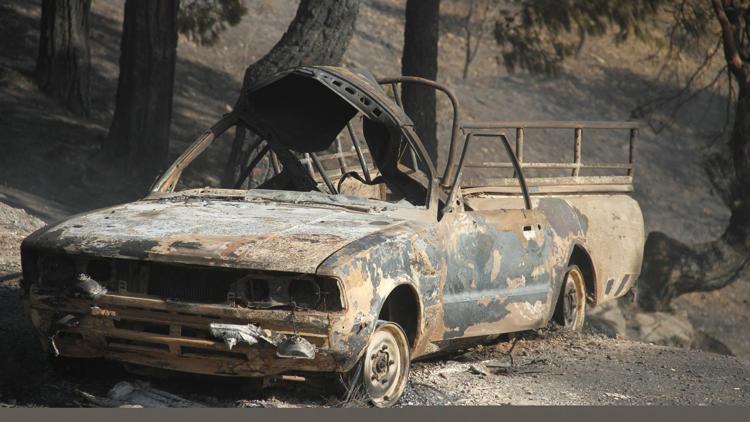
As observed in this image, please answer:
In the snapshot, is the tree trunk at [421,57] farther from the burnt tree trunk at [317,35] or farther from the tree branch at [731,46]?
the tree branch at [731,46]

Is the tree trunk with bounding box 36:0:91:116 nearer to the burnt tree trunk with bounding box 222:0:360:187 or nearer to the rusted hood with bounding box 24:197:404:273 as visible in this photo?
the burnt tree trunk with bounding box 222:0:360:187

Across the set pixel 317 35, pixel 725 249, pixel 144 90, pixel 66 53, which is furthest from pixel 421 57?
pixel 66 53

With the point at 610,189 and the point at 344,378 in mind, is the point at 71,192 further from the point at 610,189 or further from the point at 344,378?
the point at 344,378

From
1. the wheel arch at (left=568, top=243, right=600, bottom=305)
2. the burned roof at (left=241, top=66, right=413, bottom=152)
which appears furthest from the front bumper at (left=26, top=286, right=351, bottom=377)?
the wheel arch at (left=568, top=243, right=600, bottom=305)

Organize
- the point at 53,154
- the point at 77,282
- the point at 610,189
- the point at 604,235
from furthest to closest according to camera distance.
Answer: the point at 53,154 → the point at 610,189 → the point at 604,235 → the point at 77,282

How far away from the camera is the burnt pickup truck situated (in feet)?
18.5

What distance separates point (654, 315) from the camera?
15039 millimetres

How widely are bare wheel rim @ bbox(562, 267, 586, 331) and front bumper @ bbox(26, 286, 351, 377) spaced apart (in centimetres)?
355

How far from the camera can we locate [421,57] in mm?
15727

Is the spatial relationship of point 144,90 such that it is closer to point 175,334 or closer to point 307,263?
point 175,334

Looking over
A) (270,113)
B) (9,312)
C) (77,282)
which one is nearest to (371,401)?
(77,282)

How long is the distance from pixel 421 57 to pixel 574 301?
7297mm

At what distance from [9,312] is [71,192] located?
7.66 m

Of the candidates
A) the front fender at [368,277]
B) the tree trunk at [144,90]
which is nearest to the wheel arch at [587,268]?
the front fender at [368,277]
